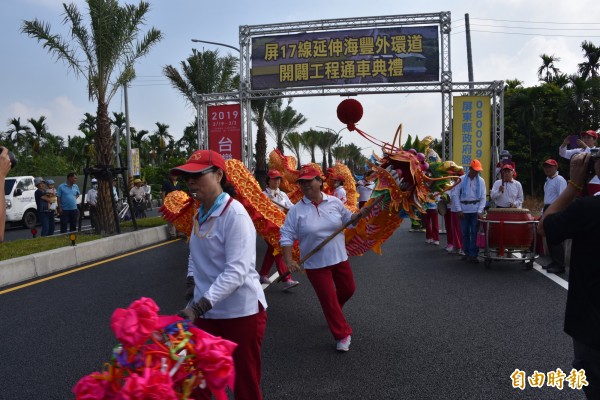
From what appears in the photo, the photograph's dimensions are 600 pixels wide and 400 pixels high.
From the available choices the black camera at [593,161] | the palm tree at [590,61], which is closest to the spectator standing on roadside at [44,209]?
the black camera at [593,161]

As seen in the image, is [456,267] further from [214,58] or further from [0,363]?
[214,58]

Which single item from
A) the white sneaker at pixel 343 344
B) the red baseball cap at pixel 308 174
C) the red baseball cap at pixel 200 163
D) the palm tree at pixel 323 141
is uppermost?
the palm tree at pixel 323 141

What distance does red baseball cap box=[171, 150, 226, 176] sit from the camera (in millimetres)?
2741

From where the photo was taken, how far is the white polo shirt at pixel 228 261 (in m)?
2.73

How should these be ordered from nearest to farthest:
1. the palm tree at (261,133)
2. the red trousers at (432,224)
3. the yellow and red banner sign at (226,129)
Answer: the red trousers at (432,224)
the yellow and red banner sign at (226,129)
the palm tree at (261,133)

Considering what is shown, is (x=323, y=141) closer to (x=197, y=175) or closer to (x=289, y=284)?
(x=289, y=284)

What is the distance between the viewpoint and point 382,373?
4.21m

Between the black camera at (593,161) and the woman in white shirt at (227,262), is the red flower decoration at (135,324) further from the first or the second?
the black camera at (593,161)

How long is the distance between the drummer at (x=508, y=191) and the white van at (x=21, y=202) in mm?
15637

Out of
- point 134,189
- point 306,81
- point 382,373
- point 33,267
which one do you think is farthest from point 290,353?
point 134,189

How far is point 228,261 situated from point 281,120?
29.6 m

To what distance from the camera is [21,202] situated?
733 inches

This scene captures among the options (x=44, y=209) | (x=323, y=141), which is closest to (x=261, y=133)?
(x=44, y=209)

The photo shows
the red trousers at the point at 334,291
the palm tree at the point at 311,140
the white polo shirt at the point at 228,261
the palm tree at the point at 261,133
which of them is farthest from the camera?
the palm tree at the point at 311,140
